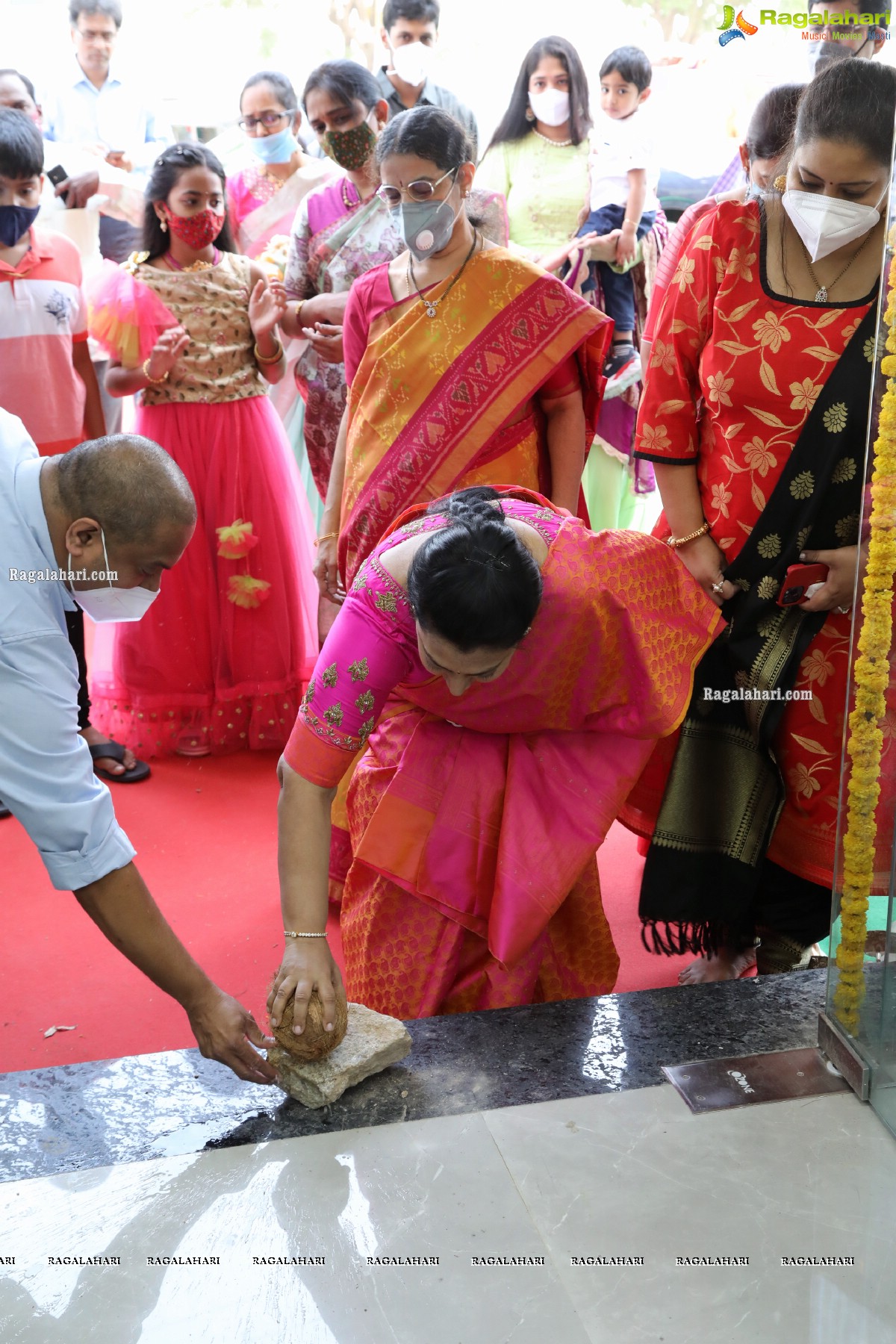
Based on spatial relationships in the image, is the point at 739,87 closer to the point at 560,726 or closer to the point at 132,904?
the point at 560,726

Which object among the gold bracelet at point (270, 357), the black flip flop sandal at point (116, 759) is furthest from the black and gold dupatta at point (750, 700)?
the gold bracelet at point (270, 357)

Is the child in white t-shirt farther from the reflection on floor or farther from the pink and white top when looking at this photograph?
the reflection on floor

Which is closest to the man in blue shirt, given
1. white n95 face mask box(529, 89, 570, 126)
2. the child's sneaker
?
white n95 face mask box(529, 89, 570, 126)

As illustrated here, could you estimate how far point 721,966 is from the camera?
2.27 metres

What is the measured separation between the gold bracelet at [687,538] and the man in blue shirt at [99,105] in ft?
10.3

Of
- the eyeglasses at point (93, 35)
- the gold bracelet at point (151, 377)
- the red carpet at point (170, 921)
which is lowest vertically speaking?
the red carpet at point (170, 921)

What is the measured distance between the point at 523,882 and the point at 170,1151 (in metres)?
0.62

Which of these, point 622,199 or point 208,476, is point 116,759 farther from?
point 622,199

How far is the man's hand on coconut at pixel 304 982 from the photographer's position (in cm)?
157

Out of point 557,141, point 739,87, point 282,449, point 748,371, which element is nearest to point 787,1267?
point 748,371

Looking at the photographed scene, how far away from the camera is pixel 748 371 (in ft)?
6.34

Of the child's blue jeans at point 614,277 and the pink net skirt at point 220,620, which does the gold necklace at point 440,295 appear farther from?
the child's blue jeans at point 614,277

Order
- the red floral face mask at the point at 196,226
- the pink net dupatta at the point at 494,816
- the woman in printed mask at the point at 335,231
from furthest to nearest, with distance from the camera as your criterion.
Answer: the red floral face mask at the point at 196,226 < the woman in printed mask at the point at 335,231 < the pink net dupatta at the point at 494,816

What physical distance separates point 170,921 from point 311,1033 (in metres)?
1.11
